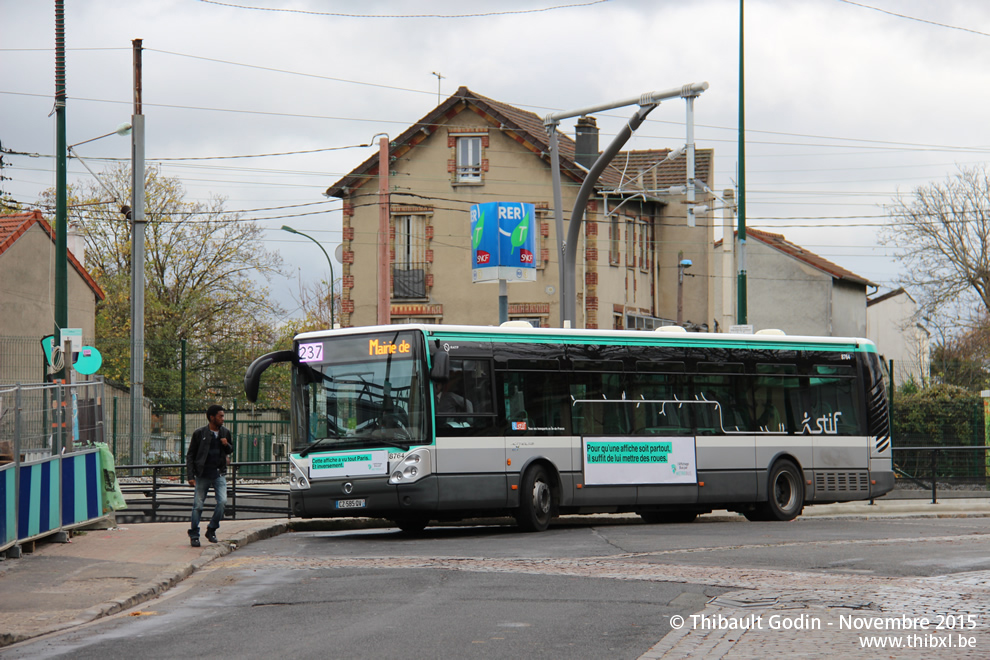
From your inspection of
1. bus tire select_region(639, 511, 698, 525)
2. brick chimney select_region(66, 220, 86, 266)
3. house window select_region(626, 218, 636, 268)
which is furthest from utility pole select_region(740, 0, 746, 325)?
brick chimney select_region(66, 220, 86, 266)

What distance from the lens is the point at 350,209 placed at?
48.7 meters

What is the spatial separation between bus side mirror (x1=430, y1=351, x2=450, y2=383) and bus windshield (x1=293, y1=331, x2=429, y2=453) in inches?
11.7

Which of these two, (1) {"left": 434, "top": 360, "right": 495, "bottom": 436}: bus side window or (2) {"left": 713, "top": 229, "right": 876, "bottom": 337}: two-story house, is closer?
(1) {"left": 434, "top": 360, "right": 495, "bottom": 436}: bus side window

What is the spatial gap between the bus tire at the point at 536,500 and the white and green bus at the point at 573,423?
0.03 meters

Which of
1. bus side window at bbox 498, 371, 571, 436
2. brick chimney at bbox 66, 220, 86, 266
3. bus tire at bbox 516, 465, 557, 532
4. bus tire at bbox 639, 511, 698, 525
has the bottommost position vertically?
bus tire at bbox 639, 511, 698, 525

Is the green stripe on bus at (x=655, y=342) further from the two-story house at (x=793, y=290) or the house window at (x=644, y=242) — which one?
the two-story house at (x=793, y=290)

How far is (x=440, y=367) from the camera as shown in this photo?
Result: 56.7ft

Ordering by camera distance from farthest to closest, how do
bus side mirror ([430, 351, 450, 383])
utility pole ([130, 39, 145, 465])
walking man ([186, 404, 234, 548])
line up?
utility pole ([130, 39, 145, 465]), bus side mirror ([430, 351, 450, 383]), walking man ([186, 404, 234, 548])

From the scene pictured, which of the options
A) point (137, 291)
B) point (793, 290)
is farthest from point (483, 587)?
point (793, 290)

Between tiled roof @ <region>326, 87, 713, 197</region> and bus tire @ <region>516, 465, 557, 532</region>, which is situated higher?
tiled roof @ <region>326, 87, 713, 197</region>

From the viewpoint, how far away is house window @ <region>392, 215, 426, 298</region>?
47.2 metres

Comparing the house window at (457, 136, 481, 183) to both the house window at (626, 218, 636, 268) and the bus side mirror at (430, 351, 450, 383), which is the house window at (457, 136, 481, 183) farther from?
the bus side mirror at (430, 351, 450, 383)

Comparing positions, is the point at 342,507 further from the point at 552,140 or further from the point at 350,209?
the point at 350,209

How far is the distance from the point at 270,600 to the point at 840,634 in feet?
15.7
